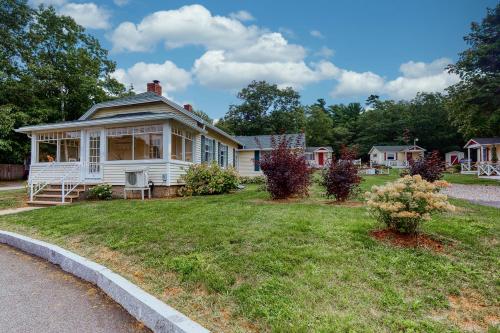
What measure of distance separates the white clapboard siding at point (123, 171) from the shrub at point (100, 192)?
2.25 ft

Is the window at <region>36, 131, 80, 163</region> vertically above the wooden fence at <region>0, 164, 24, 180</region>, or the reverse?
the window at <region>36, 131, 80, 163</region>

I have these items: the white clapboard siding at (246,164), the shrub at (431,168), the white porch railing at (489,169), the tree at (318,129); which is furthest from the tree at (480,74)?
the tree at (318,129)

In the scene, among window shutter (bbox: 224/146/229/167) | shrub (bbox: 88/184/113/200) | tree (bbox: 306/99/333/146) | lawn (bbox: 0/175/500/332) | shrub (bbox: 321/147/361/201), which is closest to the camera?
lawn (bbox: 0/175/500/332)

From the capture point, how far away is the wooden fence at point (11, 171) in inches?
910

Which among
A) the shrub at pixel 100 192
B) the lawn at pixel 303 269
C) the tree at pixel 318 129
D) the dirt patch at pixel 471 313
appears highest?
the tree at pixel 318 129

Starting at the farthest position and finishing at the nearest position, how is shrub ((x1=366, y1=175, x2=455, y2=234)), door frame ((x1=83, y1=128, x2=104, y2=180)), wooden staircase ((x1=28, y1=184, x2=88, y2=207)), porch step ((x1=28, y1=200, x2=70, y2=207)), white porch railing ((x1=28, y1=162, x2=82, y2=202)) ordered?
door frame ((x1=83, y1=128, x2=104, y2=180)), white porch railing ((x1=28, y1=162, x2=82, y2=202)), wooden staircase ((x1=28, y1=184, x2=88, y2=207)), porch step ((x1=28, y1=200, x2=70, y2=207)), shrub ((x1=366, y1=175, x2=455, y2=234))

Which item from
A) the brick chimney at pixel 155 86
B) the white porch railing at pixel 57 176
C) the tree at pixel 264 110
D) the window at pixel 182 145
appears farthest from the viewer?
the tree at pixel 264 110

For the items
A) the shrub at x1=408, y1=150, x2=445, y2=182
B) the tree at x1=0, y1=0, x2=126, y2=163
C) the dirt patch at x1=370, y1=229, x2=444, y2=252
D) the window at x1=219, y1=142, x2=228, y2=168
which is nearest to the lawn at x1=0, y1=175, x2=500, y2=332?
the dirt patch at x1=370, y1=229, x2=444, y2=252

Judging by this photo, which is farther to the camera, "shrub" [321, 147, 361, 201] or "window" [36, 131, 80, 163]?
"window" [36, 131, 80, 163]

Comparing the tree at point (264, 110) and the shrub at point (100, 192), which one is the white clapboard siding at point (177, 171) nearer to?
the shrub at point (100, 192)

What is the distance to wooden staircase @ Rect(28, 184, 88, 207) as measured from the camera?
10.7 meters

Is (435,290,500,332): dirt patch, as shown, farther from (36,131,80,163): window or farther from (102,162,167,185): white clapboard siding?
(36,131,80,163): window

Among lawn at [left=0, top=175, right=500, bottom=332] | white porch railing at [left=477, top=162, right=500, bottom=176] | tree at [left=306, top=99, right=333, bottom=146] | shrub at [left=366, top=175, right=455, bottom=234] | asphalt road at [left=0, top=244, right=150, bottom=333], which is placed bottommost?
asphalt road at [left=0, top=244, right=150, bottom=333]

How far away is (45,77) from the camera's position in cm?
2555
